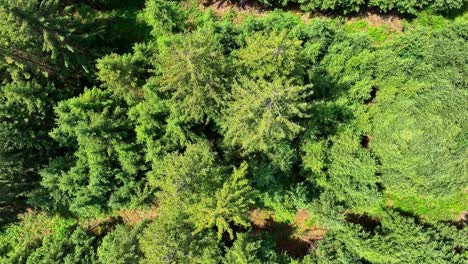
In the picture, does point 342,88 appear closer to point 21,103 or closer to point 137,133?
point 137,133

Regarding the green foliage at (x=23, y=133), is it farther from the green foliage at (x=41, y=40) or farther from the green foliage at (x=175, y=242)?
the green foliage at (x=175, y=242)

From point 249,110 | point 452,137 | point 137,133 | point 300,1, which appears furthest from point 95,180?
point 452,137

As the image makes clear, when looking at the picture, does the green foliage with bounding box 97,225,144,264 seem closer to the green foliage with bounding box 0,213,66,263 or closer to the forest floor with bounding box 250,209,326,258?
the green foliage with bounding box 0,213,66,263

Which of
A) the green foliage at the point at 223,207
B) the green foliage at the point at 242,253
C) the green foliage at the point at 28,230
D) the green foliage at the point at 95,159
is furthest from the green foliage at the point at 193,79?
the green foliage at the point at 28,230

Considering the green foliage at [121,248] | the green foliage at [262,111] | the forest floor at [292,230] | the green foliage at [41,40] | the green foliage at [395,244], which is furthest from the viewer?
the forest floor at [292,230]

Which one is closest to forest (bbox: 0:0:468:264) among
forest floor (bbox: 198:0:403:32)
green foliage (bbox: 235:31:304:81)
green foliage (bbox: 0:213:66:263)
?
green foliage (bbox: 235:31:304:81)

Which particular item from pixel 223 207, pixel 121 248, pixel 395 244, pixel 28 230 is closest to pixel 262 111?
pixel 223 207

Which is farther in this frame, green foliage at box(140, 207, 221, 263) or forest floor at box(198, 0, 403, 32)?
forest floor at box(198, 0, 403, 32)

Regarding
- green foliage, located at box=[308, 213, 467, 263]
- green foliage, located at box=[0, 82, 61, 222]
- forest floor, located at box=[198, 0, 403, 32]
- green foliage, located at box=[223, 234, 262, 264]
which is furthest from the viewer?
forest floor, located at box=[198, 0, 403, 32]
